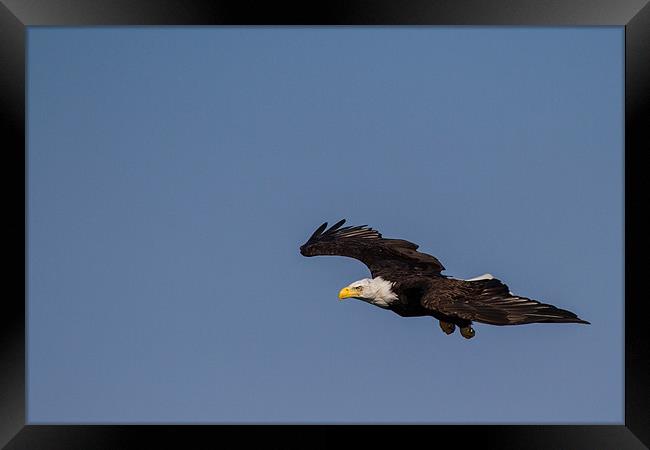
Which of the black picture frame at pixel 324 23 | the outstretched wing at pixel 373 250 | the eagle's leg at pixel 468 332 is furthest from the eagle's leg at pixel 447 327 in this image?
the black picture frame at pixel 324 23

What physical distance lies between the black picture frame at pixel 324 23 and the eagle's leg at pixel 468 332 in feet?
6.90

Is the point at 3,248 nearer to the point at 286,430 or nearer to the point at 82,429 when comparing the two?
the point at 82,429

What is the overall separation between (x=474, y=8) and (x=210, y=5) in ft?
6.62

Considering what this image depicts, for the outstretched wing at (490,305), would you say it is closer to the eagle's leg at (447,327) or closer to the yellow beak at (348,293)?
the eagle's leg at (447,327)

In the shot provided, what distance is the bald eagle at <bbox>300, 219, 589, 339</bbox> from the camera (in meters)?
7.12

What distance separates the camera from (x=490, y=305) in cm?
752

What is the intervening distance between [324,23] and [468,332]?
148 inches

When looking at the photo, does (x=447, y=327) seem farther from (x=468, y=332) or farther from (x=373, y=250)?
(x=373, y=250)

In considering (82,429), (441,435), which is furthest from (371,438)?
(82,429)

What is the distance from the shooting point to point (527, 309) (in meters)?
6.99

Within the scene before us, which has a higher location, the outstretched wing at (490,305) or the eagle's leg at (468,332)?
the outstretched wing at (490,305)

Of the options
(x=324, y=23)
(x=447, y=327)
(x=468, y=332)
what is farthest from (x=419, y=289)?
(x=324, y=23)

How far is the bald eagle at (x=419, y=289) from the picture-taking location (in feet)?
23.4

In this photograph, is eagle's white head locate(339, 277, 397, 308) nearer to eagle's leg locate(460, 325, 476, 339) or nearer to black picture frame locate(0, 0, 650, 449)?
eagle's leg locate(460, 325, 476, 339)
